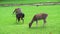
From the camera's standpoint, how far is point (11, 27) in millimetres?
15625

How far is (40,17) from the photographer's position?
49.6 feet

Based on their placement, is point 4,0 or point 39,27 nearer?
point 39,27

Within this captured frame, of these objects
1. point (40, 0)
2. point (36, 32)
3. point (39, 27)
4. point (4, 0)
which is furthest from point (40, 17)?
point (4, 0)

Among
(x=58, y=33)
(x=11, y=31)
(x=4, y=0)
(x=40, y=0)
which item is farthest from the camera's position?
(x=4, y=0)

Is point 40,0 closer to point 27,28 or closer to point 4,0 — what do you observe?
point 4,0

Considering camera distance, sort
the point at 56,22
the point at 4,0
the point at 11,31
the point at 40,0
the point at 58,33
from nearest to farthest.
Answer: the point at 58,33
the point at 11,31
the point at 56,22
the point at 40,0
the point at 4,0

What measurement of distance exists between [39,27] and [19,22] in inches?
102

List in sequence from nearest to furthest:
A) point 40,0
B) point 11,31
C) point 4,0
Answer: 1. point 11,31
2. point 40,0
3. point 4,0

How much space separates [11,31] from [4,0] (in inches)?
925

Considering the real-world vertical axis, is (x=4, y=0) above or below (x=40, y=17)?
below

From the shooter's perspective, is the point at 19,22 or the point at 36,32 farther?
the point at 19,22

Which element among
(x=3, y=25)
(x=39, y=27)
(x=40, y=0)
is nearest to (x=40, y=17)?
(x=39, y=27)

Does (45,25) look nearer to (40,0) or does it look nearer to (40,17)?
(40,17)

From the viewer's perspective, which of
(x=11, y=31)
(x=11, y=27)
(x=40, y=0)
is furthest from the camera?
(x=40, y=0)
